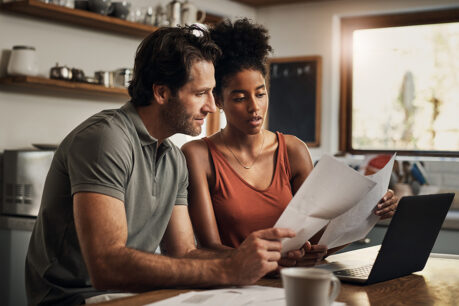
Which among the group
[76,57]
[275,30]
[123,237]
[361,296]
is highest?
[275,30]

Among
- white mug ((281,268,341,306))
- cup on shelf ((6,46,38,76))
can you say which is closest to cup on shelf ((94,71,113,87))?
cup on shelf ((6,46,38,76))

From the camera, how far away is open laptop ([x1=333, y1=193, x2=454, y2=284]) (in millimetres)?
1322

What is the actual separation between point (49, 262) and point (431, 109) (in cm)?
396

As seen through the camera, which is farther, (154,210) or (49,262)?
(154,210)

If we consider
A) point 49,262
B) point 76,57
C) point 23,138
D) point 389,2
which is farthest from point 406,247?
point 389,2

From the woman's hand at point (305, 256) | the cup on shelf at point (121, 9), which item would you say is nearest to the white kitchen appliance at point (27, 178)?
the cup on shelf at point (121, 9)

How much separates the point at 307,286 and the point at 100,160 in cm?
→ 64

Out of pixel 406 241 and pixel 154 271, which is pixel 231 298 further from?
pixel 406 241

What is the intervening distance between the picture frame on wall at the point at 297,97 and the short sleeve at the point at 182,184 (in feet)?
11.7

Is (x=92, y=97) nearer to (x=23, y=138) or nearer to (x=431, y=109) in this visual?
(x=23, y=138)

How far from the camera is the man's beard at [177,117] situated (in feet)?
5.13

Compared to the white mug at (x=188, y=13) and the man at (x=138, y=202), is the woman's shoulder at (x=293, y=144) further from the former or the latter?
the white mug at (x=188, y=13)

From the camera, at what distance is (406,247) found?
55.4 inches

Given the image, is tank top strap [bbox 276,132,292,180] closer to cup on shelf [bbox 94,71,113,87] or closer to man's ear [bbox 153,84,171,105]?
man's ear [bbox 153,84,171,105]
